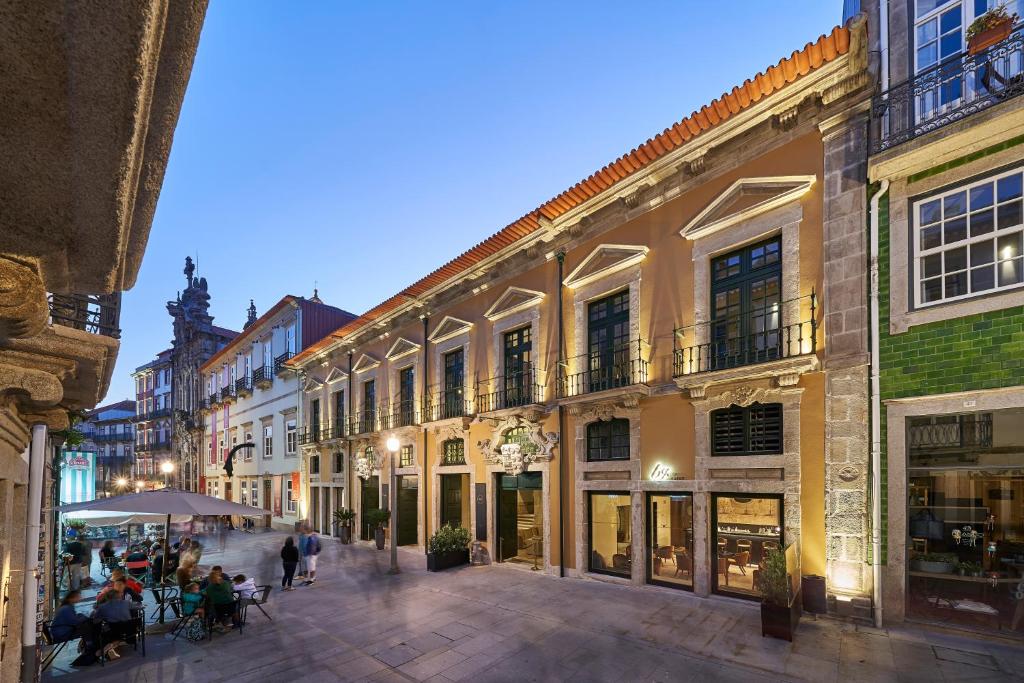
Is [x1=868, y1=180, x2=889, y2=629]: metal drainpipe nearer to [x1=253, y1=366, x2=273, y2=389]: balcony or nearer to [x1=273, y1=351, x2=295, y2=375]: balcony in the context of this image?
[x1=273, y1=351, x2=295, y2=375]: balcony

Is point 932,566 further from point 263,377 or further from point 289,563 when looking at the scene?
point 263,377

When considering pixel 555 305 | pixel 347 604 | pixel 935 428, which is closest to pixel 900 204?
pixel 935 428

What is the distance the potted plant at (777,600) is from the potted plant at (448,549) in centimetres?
916

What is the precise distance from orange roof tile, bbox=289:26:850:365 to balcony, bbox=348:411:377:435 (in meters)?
7.84

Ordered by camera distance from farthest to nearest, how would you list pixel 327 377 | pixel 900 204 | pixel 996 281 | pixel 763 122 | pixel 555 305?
pixel 327 377, pixel 555 305, pixel 763 122, pixel 900 204, pixel 996 281

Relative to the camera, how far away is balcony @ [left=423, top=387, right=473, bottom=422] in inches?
715

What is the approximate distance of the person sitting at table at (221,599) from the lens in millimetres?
9906

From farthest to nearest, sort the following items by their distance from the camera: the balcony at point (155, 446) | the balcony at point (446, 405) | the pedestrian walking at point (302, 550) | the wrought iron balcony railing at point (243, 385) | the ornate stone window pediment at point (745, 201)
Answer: the balcony at point (155, 446), the wrought iron balcony railing at point (243, 385), the balcony at point (446, 405), the pedestrian walking at point (302, 550), the ornate stone window pediment at point (745, 201)

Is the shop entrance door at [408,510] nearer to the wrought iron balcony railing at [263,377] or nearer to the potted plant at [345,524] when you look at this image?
the potted plant at [345,524]

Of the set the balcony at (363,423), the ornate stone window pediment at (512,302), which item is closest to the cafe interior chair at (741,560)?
the ornate stone window pediment at (512,302)

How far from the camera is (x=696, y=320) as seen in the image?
11727mm

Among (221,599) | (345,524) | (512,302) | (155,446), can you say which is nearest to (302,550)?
(221,599)

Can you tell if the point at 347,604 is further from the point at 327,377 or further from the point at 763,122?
the point at 327,377

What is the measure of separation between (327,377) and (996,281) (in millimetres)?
25686
